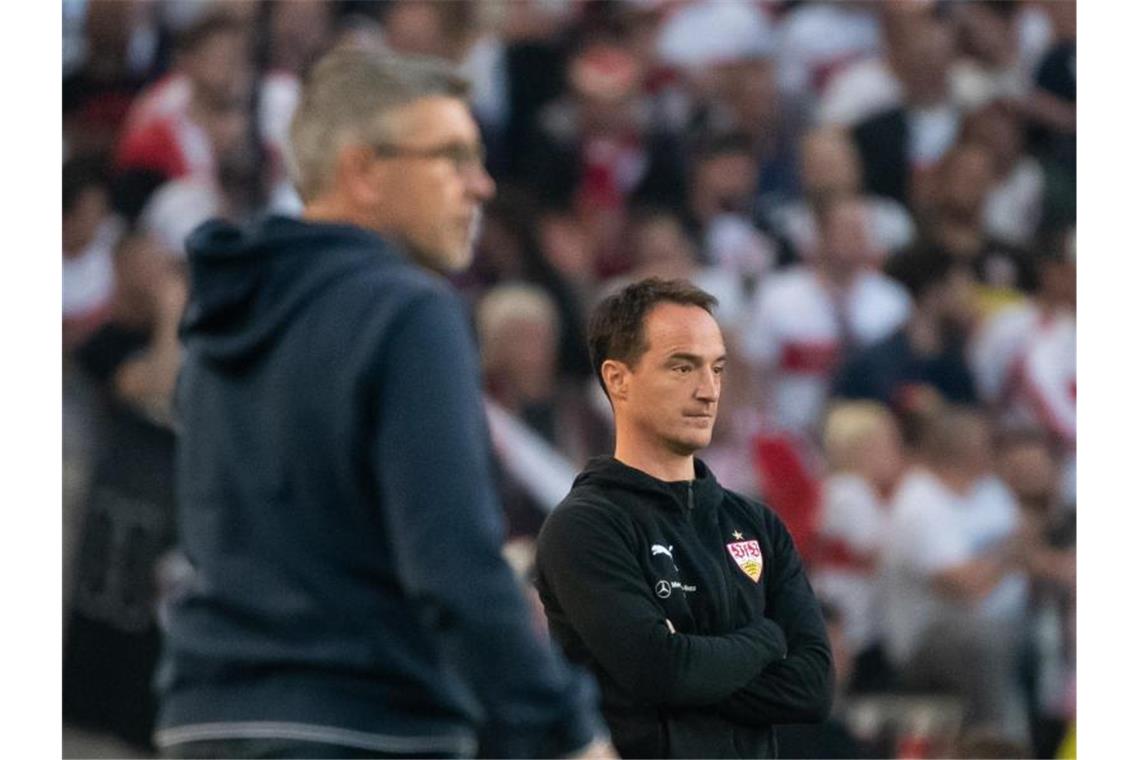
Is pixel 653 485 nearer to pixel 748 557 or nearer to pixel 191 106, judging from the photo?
pixel 748 557

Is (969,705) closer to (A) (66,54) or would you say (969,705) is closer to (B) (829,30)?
(B) (829,30)

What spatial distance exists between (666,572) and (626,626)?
120mm

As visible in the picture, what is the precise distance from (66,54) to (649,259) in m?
2.16

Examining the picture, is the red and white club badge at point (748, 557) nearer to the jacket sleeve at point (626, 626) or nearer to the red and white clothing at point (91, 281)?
the jacket sleeve at point (626, 626)

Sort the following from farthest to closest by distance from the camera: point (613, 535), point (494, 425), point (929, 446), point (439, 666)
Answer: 1. point (929, 446)
2. point (494, 425)
3. point (613, 535)
4. point (439, 666)

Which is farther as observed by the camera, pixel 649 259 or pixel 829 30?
pixel 829 30

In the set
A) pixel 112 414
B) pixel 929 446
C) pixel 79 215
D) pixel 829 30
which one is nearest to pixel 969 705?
pixel 929 446

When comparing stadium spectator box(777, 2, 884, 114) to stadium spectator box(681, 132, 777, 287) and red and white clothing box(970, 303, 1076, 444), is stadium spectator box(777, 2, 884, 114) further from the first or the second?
red and white clothing box(970, 303, 1076, 444)

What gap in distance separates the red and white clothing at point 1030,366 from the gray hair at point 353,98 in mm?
4411

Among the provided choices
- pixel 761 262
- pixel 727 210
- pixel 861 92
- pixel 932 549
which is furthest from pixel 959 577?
pixel 861 92

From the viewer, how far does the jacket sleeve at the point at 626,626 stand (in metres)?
2.47

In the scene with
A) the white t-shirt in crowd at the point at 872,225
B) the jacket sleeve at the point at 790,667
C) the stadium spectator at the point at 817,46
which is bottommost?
the jacket sleeve at the point at 790,667

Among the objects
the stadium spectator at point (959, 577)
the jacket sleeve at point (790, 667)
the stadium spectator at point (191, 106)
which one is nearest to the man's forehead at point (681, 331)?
the jacket sleeve at point (790, 667)

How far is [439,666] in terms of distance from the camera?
7.12 feet
